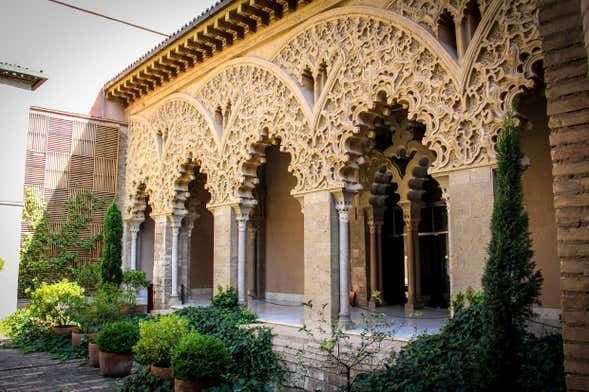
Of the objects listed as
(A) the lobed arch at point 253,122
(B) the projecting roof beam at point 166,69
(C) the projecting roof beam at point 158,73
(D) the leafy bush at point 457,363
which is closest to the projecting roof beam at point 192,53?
(A) the lobed arch at point 253,122

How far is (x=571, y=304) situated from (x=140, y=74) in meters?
13.6

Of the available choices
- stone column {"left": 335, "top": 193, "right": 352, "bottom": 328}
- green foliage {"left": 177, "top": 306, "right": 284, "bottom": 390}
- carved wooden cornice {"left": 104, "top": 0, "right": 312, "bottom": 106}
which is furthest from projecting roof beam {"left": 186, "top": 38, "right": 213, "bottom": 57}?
green foliage {"left": 177, "top": 306, "right": 284, "bottom": 390}

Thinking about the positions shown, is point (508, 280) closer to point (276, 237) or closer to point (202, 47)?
→ point (202, 47)

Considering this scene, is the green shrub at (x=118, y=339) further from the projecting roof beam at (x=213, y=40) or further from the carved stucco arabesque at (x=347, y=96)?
the projecting roof beam at (x=213, y=40)

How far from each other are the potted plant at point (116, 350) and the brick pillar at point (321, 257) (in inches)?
120

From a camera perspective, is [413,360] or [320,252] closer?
[413,360]

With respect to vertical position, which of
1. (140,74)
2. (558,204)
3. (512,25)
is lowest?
(558,204)

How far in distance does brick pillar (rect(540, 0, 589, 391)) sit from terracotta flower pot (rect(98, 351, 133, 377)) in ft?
24.4

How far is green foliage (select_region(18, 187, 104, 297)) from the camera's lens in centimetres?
1456

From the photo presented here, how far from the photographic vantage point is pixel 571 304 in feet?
9.75

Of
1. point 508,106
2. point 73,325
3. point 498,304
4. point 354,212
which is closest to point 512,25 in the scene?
point 508,106

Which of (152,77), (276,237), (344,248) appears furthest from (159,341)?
(152,77)

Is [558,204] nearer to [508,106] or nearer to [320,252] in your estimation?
[508,106]

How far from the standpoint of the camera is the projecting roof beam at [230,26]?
37.4 ft
